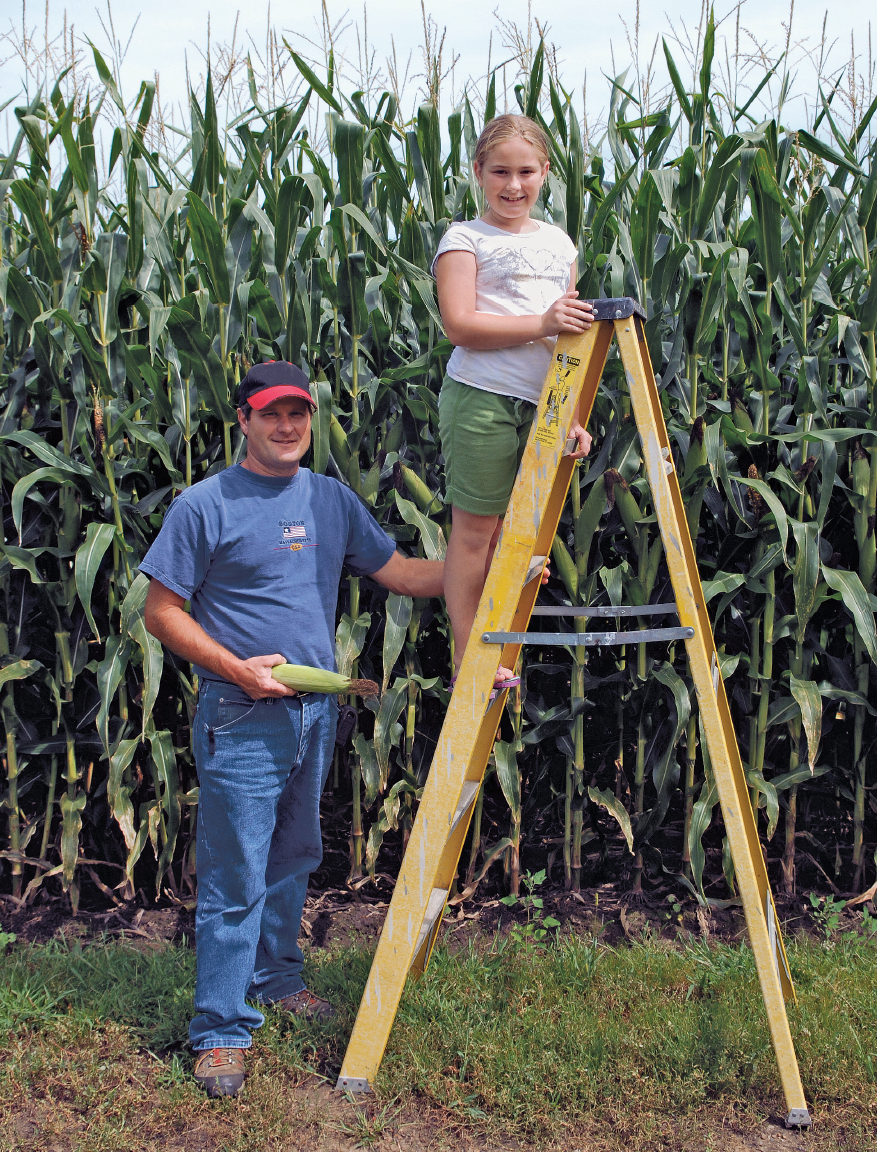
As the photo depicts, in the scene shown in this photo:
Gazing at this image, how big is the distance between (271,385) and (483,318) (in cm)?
71

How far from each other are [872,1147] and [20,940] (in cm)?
293

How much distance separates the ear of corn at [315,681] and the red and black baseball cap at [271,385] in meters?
0.75

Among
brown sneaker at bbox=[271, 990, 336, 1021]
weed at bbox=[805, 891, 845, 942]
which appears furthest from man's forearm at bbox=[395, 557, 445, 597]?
weed at bbox=[805, 891, 845, 942]

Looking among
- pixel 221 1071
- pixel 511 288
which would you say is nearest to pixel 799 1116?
pixel 221 1071

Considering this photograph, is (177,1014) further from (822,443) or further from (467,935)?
(822,443)

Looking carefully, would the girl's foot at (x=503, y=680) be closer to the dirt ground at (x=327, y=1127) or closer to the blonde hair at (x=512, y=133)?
the dirt ground at (x=327, y=1127)

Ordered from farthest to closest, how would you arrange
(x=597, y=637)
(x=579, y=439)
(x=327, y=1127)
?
(x=327, y=1127) < (x=579, y=439) < (x=597, y=637)

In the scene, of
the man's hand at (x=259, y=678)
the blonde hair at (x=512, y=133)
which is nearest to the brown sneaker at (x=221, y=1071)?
the man's hand at (x=259, y=678)

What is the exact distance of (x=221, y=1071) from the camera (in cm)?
249

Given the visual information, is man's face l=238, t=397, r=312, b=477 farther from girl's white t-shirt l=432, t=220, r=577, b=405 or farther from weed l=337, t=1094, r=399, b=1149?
weed l=337, t=1094, r=399, b=1149

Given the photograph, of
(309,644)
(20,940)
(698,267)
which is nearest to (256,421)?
(309,644)

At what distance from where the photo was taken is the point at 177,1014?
2.85 m

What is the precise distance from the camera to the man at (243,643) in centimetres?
251

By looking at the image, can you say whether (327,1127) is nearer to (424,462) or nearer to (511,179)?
(424,462)
